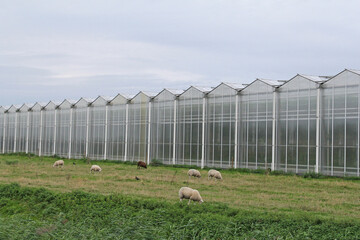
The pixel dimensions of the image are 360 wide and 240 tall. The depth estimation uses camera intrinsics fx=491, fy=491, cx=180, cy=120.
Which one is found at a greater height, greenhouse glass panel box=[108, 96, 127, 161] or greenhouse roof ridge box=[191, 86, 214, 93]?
greenhouse roof ridge box=[191, 86, 214, 93]

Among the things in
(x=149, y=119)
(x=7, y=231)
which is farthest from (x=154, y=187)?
(x=149, y=119)

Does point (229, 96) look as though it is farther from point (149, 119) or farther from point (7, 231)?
point (7, 231)

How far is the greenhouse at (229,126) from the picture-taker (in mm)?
39844

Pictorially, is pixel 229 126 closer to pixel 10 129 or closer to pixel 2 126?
pixel 10 129

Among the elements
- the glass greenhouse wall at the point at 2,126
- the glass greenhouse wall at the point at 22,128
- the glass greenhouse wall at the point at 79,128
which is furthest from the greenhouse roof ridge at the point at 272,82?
the glass greenhouse wall at the point at 2,126

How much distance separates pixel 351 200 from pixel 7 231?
17456mm

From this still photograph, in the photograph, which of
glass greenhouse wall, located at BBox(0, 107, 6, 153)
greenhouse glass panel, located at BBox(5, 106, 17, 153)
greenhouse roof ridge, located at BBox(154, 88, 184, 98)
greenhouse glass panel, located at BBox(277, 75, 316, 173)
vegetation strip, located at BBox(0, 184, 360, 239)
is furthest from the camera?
glass greenhouse wall, located at BBox(0, 107, 6, 153)

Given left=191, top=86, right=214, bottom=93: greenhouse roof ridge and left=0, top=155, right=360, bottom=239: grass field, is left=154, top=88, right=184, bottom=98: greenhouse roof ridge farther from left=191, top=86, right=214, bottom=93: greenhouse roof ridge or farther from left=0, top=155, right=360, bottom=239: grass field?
left=0, top=155, right=360, bottom=239: grass field

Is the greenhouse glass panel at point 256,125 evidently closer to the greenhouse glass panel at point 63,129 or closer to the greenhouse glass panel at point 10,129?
the greenhouse glass panel at point 63,129

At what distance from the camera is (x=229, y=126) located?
48.8 meters

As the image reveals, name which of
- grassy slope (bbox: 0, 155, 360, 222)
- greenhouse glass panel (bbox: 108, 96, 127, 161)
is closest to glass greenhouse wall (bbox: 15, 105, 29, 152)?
greenhouse glass panel (bbox: 108, 96, 127, 161)

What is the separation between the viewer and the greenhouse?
3984cm

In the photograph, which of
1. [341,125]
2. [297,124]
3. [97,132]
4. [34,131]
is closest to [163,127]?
[97,132]

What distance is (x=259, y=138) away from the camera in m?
45.6
